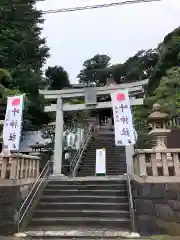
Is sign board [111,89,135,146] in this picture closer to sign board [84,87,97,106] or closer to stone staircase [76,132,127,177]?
sign board [84,87,97,106]

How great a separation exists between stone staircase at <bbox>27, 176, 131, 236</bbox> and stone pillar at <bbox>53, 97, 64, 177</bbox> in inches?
69.3

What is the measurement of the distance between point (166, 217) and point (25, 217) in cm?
372

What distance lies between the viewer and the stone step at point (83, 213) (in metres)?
6.92

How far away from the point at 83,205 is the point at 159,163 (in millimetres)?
2667

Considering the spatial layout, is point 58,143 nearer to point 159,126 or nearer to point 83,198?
point 83,198

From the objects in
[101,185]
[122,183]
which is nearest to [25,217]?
[101,185]

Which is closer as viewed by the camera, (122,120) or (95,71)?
(122,120)

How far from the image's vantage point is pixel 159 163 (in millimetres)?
6449

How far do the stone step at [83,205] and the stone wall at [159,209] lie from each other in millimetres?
915

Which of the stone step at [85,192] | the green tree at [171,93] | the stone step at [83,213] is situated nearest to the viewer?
the stone step at [83,213]

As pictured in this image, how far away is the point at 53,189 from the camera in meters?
8.55

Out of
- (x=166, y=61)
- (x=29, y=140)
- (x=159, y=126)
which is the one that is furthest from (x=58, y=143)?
(x=166, y=61)

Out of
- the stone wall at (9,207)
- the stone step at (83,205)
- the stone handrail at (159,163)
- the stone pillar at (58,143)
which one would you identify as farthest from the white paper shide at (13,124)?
the stone pillar at (58,143)

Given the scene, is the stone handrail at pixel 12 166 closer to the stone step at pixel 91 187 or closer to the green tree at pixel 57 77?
the stone step at pixel 91 187
